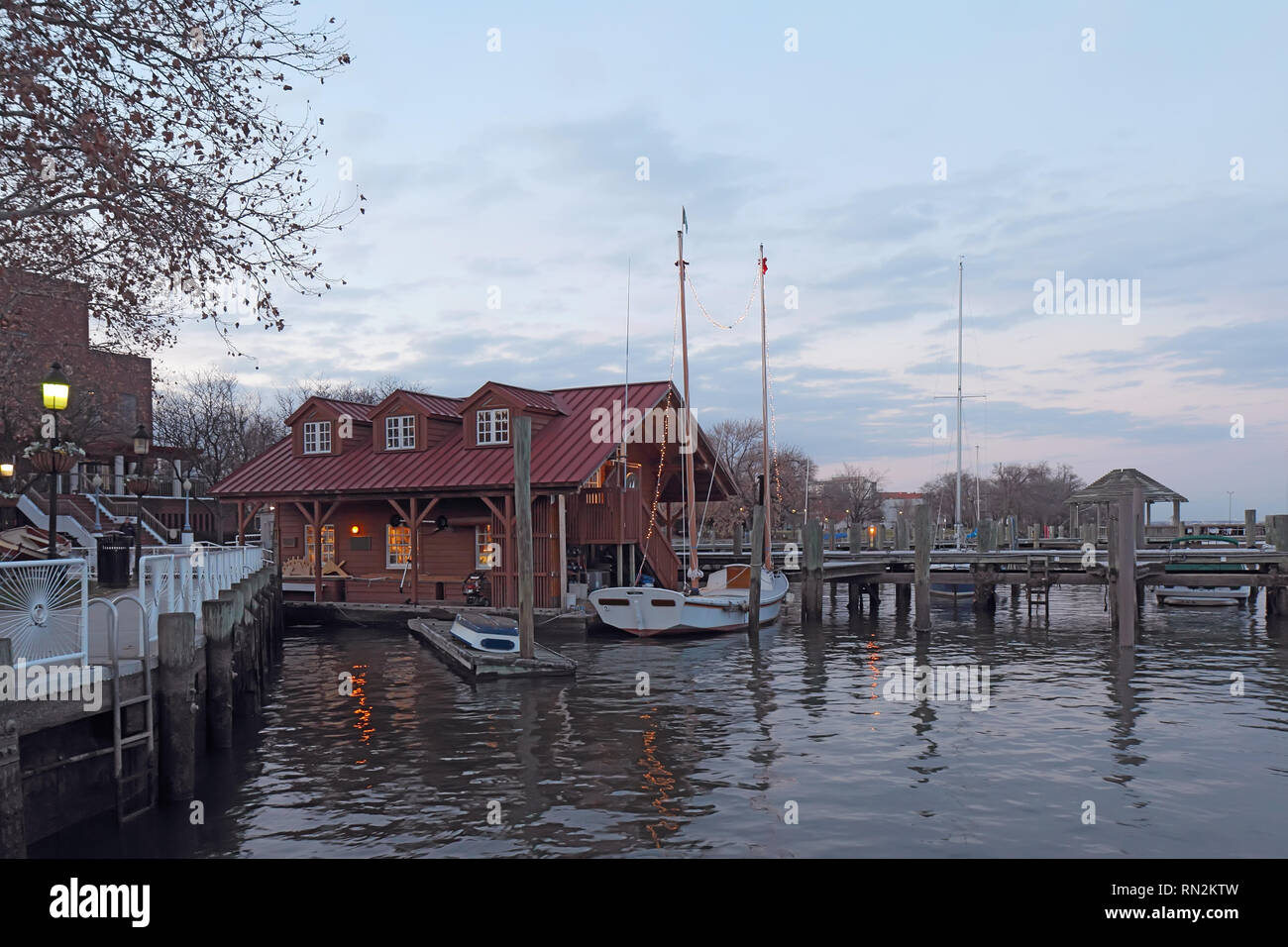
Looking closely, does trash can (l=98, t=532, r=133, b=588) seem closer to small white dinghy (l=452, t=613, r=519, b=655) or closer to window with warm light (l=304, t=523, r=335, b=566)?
small white dinghy (l=452, t=613, r=519, b=655)

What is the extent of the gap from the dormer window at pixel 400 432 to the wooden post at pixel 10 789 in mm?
25947

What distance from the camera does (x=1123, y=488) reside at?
57531mm

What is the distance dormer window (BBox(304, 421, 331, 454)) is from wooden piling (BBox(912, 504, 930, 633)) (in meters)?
21.4

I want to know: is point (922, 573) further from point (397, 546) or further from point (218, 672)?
point (218, 672)

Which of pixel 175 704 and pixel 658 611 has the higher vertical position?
pixel 175 704

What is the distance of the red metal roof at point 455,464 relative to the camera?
3020 cm

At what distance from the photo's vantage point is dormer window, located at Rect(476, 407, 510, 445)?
3266 cm

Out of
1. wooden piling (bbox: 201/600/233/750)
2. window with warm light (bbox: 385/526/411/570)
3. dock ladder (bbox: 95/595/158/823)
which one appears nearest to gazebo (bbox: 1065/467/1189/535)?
window with warm light (bbox: 385/526/411/570)

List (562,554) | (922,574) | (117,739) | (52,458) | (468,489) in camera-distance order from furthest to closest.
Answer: (468,489)
(562,554)
(922,574)
(52,458)
(117,739)

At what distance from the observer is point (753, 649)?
85.4 feet

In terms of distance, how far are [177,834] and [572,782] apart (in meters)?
4.72

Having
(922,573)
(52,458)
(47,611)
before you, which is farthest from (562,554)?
(47,611)

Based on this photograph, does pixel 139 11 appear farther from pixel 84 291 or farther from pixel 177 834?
pixel 177 834

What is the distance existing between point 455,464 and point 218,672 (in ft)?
59.3
